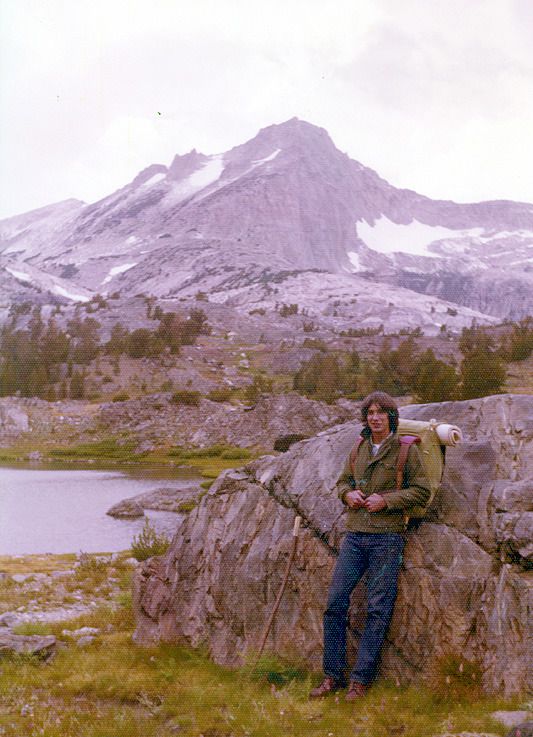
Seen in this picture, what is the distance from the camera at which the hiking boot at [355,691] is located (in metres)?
7.59

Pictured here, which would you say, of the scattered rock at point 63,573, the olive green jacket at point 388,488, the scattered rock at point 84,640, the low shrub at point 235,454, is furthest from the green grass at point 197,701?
the low shrub at point 235,454

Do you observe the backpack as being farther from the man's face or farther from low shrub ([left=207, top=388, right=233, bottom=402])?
low shrub ([left=207, top=388, right=233, bottom=402])

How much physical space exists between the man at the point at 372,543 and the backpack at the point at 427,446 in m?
0.07

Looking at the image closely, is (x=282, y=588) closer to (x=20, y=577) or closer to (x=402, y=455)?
(x=402, y=455)

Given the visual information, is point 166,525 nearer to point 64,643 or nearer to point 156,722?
point 64,643

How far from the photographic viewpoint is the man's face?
8.15m

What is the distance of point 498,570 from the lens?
777cm

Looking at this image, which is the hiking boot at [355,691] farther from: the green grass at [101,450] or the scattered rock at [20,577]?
the green grass at [101,450]

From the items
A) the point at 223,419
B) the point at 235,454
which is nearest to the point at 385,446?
the point at 235,454

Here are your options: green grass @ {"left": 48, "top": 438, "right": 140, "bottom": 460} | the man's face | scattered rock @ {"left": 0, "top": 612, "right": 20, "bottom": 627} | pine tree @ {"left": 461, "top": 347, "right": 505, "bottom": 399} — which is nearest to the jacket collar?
the man's face

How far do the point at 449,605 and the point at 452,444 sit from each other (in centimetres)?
181

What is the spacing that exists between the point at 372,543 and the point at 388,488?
642 mm

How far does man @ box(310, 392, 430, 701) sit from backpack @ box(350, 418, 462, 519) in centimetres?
7

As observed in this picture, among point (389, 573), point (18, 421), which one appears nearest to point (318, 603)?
point (389, 573)
